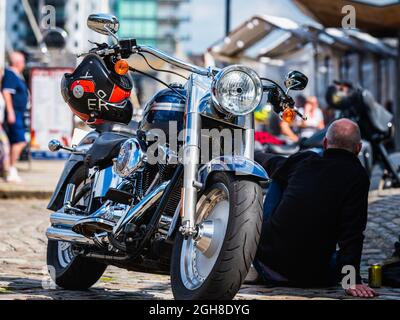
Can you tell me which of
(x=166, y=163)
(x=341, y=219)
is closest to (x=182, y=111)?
(x=166, y=163)

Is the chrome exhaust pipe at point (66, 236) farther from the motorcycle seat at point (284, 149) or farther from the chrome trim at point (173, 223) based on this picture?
the motorcycle seat at point (284, 149)

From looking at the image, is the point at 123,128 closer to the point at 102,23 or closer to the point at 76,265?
the point at 76,265

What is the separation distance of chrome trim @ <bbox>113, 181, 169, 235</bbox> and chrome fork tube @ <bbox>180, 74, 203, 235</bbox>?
14.9 inches

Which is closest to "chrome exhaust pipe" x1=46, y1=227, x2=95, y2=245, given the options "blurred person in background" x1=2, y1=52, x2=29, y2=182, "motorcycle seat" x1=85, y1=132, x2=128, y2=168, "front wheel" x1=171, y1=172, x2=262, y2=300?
"motorcycle seat" x1=85, y1=132, x2=128, y2=168

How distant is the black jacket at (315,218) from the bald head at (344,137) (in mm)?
46

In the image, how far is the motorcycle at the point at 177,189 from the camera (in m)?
5.21

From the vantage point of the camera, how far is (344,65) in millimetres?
25844

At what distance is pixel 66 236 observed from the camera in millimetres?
6508

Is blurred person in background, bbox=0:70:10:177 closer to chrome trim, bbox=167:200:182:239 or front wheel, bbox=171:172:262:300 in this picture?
chrome trim, bbox=167:200:182:239

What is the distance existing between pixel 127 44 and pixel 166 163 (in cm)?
66

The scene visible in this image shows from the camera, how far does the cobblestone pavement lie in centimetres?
652

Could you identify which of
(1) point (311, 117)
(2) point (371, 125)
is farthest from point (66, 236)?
(1) point (311, 117)

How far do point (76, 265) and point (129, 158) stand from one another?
1025 millimetres
